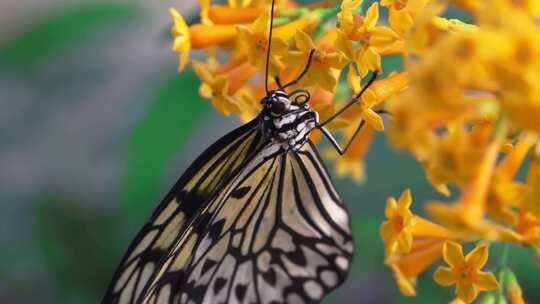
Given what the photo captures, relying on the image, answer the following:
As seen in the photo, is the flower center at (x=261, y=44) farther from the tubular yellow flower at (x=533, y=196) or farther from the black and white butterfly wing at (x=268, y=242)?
the tubular yellow flower at (x=533, y=196)

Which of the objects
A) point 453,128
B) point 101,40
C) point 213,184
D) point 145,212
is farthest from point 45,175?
point 453,128

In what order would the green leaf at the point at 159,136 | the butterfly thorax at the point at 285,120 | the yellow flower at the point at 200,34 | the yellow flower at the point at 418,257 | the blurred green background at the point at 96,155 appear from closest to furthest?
the yellow flower at the point at 418,257
the butterfly thorax at the point at 285,120
the yellow flower at the point at 200,34
the blurred green background at the point at 96,155
the green leaf at the point at 159,136

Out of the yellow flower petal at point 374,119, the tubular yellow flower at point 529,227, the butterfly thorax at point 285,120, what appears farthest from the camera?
the butterfly thorax at point 285,120

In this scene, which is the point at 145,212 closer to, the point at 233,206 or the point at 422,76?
the point at 233,206

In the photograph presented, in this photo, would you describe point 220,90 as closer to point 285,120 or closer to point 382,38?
point 285,120

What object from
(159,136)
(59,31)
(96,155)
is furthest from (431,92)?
(96,155)

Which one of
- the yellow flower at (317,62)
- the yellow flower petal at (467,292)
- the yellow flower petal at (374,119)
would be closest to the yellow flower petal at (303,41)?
the yellow flower at (317,62)

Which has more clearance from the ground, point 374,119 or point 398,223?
point 374,119
